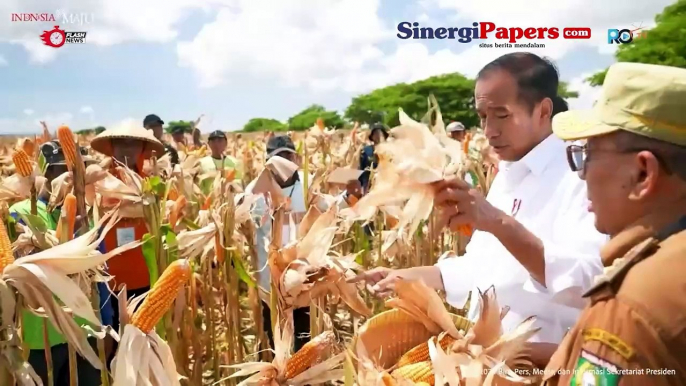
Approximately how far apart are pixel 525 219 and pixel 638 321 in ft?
3.20

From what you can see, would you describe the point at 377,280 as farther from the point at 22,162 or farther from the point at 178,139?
the point at 178,139

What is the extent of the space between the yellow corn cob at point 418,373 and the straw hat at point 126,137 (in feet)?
7.55

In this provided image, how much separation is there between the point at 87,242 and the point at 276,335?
511 mm

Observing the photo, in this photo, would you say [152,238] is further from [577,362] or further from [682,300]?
[682,300]

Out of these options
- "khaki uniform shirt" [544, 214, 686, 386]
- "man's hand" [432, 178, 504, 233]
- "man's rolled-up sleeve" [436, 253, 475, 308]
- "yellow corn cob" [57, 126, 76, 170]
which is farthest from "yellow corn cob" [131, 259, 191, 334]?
"man's rolled-up sleeve" [436, 253, 475, 308]

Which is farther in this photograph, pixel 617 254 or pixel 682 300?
pixel 617 254

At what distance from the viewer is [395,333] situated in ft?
4.96

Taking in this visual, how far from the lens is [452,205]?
1.47 m

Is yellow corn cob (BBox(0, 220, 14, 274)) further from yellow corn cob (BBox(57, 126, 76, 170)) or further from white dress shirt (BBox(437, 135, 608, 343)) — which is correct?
white dress shirt (BBox(437, 135, 608, 343))

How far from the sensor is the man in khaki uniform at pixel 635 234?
772 mm

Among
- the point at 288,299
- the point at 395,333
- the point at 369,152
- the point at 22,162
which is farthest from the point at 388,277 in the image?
the point at 369,152

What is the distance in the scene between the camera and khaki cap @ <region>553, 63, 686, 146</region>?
900 millimetres

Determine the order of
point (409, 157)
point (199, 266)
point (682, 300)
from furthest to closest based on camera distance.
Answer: point (199, 266) < point (409, 157) < point (682, 300)

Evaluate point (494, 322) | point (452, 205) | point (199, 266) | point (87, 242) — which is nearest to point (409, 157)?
point (452, 205)
